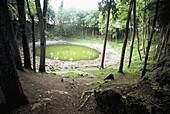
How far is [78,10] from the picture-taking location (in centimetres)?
5306

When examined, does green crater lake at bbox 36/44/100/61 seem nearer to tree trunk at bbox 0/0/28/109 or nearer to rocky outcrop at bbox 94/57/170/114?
tree trunk at bbox 0/0/28/109

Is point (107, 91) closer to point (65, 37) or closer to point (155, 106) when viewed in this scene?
point (155, 106)

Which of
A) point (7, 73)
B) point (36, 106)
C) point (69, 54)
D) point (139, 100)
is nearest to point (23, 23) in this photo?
point (7, 73)

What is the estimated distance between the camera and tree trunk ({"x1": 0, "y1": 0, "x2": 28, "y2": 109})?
2.50 metres

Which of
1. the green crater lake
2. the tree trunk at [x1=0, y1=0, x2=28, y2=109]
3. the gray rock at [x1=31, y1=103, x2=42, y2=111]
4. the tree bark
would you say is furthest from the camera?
the green crater lake

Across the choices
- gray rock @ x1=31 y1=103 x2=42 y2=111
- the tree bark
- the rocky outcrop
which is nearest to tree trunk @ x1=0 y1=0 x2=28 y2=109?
gray rock @ x1=31 y1=103 x2=42 y2=111

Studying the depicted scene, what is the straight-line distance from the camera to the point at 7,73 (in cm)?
270

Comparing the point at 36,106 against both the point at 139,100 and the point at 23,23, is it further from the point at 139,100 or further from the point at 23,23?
the point at 23,23

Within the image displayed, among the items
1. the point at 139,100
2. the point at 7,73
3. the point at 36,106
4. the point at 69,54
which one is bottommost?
the point at 69,54

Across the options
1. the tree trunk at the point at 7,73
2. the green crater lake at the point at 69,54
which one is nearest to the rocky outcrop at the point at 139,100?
the tree trunk at the point at 7,73

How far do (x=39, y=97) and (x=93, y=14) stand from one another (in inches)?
2072

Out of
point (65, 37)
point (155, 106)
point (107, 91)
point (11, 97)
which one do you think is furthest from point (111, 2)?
point (65, 37)

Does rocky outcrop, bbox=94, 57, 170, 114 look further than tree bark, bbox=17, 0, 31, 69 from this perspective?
No

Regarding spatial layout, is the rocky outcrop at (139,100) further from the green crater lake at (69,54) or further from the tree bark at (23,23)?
the green crater lake at (69,54)
